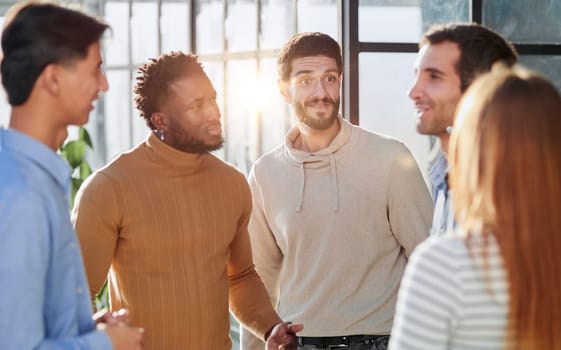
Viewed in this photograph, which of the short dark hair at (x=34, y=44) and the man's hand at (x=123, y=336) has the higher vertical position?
the short dark hair at (x=34, y=44)

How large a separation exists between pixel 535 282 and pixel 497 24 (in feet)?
12.9

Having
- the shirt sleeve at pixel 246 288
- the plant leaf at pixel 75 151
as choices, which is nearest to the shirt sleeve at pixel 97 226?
the shirt sleeve at pixel 246 288

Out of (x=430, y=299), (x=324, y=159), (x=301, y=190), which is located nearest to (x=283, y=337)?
(x=301, y=190)

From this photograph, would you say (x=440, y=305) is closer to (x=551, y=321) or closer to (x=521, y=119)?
(x=551, y=321)

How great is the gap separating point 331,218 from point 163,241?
62 centimetres

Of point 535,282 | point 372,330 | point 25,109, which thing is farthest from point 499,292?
point 372,330

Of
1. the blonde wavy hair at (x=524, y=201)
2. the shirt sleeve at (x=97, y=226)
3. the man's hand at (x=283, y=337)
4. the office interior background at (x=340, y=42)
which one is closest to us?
the blonde wavy hair at (x=524, y=201)

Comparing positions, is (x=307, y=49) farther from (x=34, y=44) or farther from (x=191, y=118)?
(x=34, y=44)

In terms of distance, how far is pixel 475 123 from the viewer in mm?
1549

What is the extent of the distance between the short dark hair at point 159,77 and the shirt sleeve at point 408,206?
27.0 inches

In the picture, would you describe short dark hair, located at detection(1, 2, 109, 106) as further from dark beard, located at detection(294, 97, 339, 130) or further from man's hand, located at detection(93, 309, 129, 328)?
dark beard, located at detection(294, 97, 339, 130)

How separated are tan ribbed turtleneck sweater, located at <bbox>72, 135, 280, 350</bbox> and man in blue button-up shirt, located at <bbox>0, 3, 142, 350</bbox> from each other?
0.83 m

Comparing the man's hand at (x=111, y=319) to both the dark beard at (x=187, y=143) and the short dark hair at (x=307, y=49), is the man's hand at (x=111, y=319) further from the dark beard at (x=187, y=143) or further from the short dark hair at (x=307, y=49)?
the short dark hair at (x=307, y=49)

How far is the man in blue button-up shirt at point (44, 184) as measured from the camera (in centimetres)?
184
